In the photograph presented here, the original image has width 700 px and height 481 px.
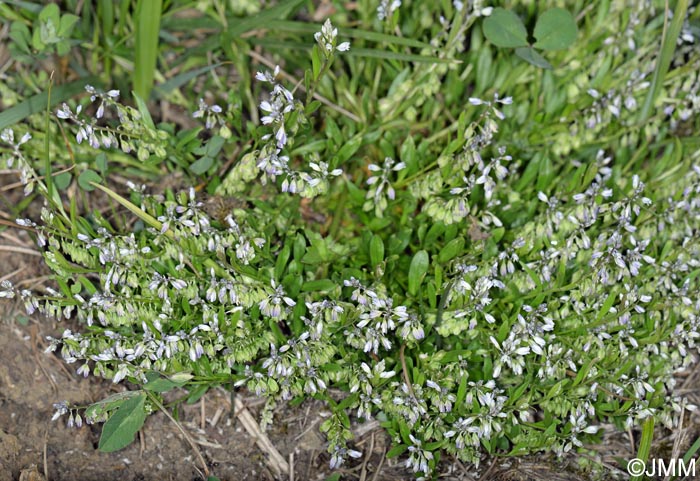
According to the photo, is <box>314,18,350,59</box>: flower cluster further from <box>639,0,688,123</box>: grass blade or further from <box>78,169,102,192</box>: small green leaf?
<box>639,0,688,123</box>: grass blade

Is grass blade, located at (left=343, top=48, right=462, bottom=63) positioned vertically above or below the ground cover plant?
above

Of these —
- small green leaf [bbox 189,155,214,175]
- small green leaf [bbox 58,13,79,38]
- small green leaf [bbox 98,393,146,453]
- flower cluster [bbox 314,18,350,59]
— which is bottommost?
small green leaf [bbox 98,393,146,453]

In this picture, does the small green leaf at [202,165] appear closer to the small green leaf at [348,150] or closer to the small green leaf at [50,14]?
the small green leaf at [348,150]

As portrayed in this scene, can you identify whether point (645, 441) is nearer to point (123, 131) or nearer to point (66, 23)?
point (123, 131)

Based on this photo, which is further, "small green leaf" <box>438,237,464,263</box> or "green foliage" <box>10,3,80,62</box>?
"green foliage" <box>10,3,80,62</box>

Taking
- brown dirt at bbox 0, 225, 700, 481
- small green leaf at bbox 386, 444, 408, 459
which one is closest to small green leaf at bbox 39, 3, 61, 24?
brown dirt at bbox 0, 225, 700, 481

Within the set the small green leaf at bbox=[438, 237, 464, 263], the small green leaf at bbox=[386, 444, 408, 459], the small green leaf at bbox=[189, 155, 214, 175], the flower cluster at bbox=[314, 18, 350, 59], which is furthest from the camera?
the small green leaf at bbox=[189, 155, 214, 175]

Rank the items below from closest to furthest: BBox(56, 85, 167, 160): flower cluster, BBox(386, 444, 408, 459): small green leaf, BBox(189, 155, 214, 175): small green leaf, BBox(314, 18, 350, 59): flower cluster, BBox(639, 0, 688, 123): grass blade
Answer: BBox(314, 18, 350, 59): flower cluster, BBox(56, 85, 167, 160): flower cluster, BBox(386, 444, 408, 459): small green leaf, BBox(639, 0, 688, 123): grass blade, BBox(189, 155, 214, 175): small green leaf
